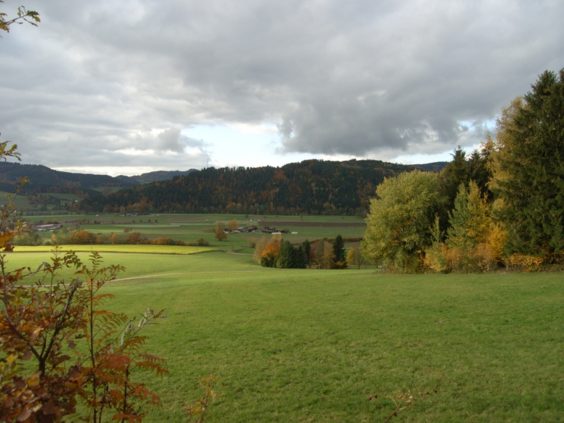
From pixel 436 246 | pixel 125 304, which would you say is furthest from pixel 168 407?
pixel 436 246

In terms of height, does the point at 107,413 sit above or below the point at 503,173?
below

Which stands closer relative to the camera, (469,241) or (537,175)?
(537,175)

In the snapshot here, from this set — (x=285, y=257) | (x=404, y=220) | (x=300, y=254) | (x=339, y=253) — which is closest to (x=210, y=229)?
(x=339, y=253)

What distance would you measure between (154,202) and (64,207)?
118 feet

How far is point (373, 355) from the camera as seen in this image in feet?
33.9

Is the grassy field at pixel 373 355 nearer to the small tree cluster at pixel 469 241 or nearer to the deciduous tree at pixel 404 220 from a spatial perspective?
the small tree cluster at pixel 469 241

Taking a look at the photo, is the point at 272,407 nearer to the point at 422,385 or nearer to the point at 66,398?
the point at 422,385

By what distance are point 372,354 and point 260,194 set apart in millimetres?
174394

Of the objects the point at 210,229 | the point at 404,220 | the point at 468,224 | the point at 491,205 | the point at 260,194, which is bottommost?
the point at 210,229

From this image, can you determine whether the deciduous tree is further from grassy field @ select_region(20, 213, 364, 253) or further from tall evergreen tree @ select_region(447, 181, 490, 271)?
grassy field @ select_region(20, 213, 364, 253)

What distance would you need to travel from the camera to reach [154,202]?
174125mm

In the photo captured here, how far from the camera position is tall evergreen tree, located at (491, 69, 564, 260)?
25.1m

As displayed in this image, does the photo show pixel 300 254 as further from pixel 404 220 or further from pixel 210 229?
pixel 210 229

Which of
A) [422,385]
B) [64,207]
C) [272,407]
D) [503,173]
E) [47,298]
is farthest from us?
[64,207]
